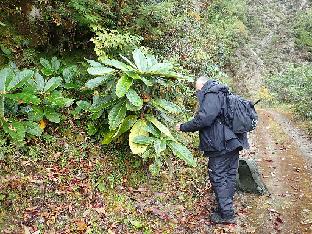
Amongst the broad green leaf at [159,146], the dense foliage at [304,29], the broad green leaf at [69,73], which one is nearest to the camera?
the broad green leaf at [159,146]

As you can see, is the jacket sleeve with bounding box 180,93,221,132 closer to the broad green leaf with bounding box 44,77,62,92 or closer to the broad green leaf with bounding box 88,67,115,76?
the broad green leaf with bounding box 88,67,115,76

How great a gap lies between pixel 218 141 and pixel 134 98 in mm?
1354

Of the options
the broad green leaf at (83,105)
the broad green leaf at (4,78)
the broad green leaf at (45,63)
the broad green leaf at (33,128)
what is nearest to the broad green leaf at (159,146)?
the broad green leaf at (83,105)

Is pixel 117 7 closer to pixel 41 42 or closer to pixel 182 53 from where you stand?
pixel 41 42

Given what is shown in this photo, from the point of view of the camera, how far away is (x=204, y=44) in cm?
1346

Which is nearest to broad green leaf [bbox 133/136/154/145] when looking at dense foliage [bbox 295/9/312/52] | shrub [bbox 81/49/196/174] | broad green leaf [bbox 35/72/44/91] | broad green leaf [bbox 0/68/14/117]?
shrub [bbox 81/49/196/174]

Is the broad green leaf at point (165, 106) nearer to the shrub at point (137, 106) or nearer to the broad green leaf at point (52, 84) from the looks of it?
the shrub at point (137, 106)

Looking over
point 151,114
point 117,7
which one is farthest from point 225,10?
point 151,114

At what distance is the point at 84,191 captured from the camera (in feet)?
17.1

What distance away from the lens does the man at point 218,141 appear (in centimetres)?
540

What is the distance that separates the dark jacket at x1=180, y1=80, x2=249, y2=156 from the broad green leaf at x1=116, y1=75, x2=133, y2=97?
1019 millimetres

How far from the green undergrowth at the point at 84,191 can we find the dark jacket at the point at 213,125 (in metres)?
1.11

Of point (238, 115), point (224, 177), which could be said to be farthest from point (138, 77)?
point (224, 177)

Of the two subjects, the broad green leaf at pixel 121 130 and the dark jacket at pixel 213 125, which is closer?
the dark jacket at pixel 213 125
